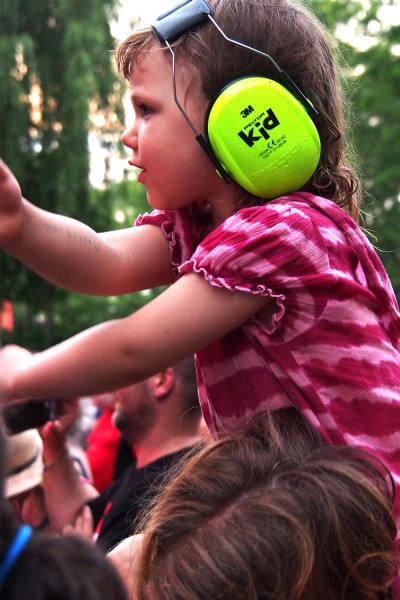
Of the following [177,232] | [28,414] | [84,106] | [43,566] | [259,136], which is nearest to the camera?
[43,566]

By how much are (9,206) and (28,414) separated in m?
1.17

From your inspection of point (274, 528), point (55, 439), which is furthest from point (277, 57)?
point (55, 439)

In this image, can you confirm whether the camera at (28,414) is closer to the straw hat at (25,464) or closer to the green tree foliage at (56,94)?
the straw hat at (25,464)

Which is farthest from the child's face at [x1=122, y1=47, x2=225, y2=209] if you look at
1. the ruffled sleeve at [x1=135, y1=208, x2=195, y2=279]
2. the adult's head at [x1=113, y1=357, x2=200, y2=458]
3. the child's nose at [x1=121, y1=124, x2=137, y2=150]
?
the adult's head at [x1=113, y1=357, x2=200, y2=458]

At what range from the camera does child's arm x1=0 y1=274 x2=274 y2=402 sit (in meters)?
1.66

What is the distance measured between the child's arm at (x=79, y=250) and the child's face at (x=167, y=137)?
150 mm

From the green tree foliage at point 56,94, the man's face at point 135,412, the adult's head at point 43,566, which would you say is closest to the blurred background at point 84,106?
the green tree foliage at point 56,94

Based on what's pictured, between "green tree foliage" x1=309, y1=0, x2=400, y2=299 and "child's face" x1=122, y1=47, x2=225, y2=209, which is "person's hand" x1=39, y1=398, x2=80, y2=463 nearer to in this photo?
"child's face" x1=122, y1=47, x2=225, y2=209

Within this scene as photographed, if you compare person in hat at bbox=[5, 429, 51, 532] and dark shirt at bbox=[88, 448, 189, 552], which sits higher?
dark shirt at bbox=[88, 448, 189, 552]

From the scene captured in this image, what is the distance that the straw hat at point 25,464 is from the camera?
402 cm

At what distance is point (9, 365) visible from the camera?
172cm

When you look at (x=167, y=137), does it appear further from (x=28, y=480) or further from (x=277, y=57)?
(x=28, y=480)

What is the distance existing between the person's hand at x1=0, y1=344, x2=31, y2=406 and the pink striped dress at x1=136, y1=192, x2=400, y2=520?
348 millimetres

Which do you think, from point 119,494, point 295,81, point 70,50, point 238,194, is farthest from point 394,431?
point 70,50
